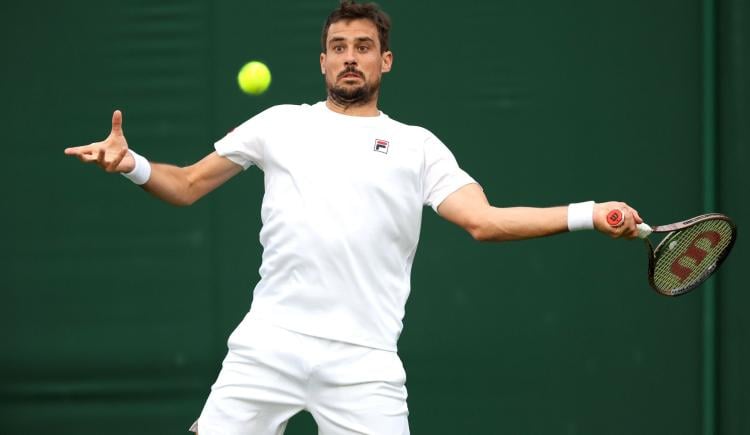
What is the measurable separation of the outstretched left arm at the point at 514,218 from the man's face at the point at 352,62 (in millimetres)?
488

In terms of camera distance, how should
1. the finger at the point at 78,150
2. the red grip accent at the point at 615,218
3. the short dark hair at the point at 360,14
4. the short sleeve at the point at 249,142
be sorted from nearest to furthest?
the red grip accent at the point at 615,218
the finger at the point at 78,150
the short sleeve at the point at 249,142
the short dark hair at the point at 360,14

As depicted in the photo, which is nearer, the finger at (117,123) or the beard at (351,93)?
the finger at (117,123)

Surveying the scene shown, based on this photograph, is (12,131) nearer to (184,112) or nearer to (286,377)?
(184,112)

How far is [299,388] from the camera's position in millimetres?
4176

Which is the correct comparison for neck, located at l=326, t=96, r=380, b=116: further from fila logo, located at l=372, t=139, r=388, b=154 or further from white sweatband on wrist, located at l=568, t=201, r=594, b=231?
white sweatband on wrist, located at l=568, t=201, r=594, b=231

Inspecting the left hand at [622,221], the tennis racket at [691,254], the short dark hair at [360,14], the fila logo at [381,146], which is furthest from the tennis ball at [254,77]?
the left hand at [622,221]

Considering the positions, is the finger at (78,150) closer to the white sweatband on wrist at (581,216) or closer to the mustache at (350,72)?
the mustache at (350,72)

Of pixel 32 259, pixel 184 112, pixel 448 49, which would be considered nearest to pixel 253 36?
pixel 184 112

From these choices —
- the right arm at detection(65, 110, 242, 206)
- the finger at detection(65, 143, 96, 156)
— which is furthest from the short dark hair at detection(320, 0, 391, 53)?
the finger at detection(65, 143, 96, 156)

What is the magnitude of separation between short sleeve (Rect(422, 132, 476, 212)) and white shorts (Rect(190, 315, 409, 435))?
577 millimetres

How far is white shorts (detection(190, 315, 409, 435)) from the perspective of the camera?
4.13 m

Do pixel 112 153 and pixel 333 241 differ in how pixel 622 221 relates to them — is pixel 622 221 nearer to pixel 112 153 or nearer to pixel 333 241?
pixel 333 241

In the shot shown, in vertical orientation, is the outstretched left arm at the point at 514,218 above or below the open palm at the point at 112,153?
below

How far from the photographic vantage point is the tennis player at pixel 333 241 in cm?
414
